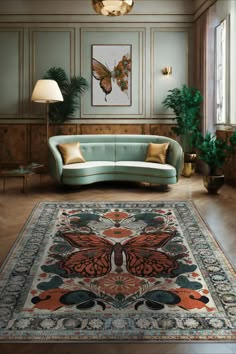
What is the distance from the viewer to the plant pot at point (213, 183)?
17.2 feet

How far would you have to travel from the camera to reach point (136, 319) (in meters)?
Result: 2.08

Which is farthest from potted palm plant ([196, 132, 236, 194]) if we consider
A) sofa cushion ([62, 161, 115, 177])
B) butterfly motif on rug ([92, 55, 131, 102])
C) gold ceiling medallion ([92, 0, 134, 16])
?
butterfly motif on rug ([92, 55, 131, 102])

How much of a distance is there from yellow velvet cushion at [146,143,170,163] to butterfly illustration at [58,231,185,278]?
2.43 metres

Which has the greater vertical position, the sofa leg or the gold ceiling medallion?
the gold ceiling medallion

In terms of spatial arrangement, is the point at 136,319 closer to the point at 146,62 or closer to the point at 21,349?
the point at 21,349

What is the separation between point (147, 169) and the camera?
5.64 m

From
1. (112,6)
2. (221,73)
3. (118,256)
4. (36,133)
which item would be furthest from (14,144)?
(118,256)

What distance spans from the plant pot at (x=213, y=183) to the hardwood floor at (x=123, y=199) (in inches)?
3.7

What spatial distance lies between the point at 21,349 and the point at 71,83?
5.92m

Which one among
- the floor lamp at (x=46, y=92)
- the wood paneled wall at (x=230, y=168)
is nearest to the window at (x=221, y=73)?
the wood paneled wall at (x=230, y=168)

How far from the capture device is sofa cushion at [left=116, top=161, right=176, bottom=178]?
18.2 feet

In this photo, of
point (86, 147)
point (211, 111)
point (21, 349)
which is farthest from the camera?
point (211, 111)

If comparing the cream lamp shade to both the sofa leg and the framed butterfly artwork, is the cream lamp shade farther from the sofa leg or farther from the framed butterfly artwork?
the sofa leg

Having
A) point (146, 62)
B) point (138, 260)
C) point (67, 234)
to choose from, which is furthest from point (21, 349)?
point (146, 62)
